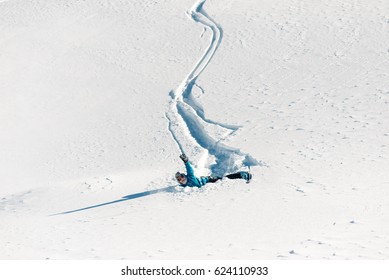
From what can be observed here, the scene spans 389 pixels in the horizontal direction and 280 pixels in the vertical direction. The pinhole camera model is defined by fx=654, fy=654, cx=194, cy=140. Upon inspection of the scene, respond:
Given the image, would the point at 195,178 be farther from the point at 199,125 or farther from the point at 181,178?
the point at 199,125

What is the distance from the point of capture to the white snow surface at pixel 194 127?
8812mm

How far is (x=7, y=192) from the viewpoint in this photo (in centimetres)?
1208

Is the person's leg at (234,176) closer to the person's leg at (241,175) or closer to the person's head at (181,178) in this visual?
the person's leg at (241,175)

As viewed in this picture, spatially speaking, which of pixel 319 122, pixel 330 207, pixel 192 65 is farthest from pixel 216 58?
pixel 330 207

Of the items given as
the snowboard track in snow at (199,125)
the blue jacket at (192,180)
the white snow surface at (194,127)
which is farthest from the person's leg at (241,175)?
the snowboard track in snow at (199,125)

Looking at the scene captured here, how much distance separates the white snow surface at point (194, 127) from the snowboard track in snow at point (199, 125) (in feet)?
0.14

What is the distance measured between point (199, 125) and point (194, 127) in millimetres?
113

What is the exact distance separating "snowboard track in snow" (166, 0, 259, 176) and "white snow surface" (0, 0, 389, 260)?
0.04 m

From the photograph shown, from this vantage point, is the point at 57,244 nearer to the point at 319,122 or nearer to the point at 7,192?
the point at 7,192

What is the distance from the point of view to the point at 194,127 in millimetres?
13734

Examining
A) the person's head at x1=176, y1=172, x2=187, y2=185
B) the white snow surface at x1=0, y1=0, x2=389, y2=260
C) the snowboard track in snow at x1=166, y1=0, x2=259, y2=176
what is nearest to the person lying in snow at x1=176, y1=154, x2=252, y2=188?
the person's head at x1=176, y1=172, x2=187, y2=185

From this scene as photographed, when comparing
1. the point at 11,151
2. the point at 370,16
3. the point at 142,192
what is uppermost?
the point at 370,16

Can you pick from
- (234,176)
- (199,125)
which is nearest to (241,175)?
(234,176)

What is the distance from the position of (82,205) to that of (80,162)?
8.17ft
